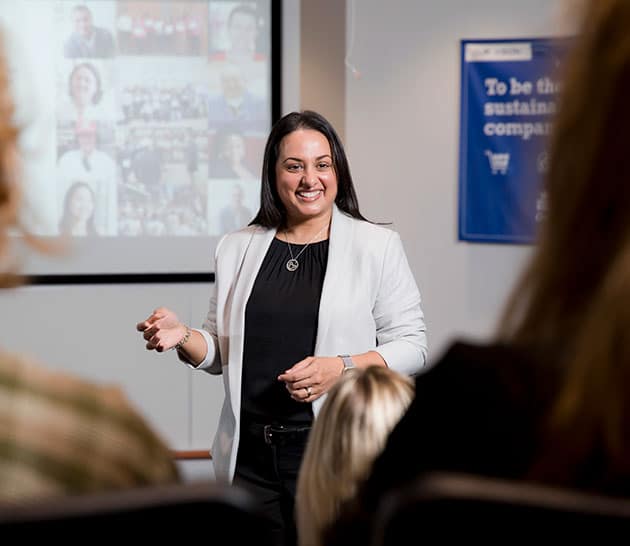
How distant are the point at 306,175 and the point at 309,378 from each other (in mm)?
611

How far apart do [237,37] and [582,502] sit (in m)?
4.13

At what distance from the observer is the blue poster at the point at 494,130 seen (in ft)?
15.4

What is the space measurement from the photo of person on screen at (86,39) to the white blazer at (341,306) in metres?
2.05

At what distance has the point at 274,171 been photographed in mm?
2920

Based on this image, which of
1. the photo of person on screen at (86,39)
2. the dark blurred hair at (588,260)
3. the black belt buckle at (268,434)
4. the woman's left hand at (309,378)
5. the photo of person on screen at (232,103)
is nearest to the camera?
the dark blurred hair at (588,260)

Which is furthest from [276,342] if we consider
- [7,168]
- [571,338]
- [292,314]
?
[571,338]

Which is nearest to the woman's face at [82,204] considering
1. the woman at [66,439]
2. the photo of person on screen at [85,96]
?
the photo of person on screen at [85,96]

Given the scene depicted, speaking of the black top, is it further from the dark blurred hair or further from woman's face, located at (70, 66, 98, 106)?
woman's face, located at (70, 66, 98, 106)

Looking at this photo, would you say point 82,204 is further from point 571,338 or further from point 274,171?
point 571,338

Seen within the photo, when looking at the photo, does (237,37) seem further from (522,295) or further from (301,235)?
(522,295)

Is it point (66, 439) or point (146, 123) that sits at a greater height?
point (146, 123)

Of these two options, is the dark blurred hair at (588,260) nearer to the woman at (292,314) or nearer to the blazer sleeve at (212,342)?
the woman at (292,314)

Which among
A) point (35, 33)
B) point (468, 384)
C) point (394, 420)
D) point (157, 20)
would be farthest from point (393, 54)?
point (468, 384)

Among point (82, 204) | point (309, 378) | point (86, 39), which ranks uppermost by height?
point (86, 39)
